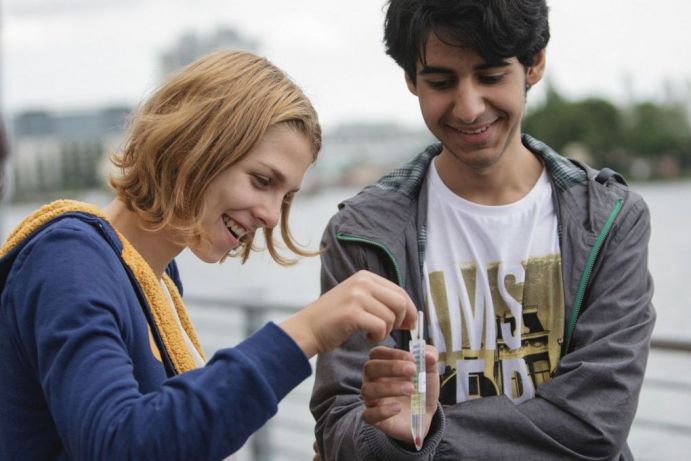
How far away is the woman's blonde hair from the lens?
1364 millimetres

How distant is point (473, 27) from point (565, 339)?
59 cm

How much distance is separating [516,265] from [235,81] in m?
0.66

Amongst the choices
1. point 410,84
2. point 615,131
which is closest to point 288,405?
point 615,131

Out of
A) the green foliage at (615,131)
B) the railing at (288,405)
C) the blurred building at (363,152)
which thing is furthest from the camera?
the green foliage at (615,131)

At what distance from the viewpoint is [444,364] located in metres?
1.73

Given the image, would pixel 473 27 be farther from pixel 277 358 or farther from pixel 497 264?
pixel 277 358

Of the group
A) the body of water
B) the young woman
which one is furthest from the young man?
the body of water

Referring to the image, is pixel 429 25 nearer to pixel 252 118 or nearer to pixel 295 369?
pixel 252 118

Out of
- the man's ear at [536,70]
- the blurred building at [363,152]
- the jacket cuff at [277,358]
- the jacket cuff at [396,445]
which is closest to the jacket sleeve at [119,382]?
the jacket cuff at [277,358]

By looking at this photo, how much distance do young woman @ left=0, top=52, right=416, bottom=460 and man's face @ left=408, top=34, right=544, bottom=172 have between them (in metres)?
0.35

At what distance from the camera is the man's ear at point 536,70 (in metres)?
1.87

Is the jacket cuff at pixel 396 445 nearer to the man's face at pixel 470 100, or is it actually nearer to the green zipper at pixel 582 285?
the green zipper at pixel 582 285

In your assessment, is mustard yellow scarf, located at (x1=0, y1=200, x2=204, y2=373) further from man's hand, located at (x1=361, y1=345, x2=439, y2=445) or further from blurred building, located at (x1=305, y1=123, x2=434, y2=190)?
blurred building, located at (x1=305, y1=123, x2=434, y2=190)

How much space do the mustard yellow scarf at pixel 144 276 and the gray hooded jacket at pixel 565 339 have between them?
33cm
